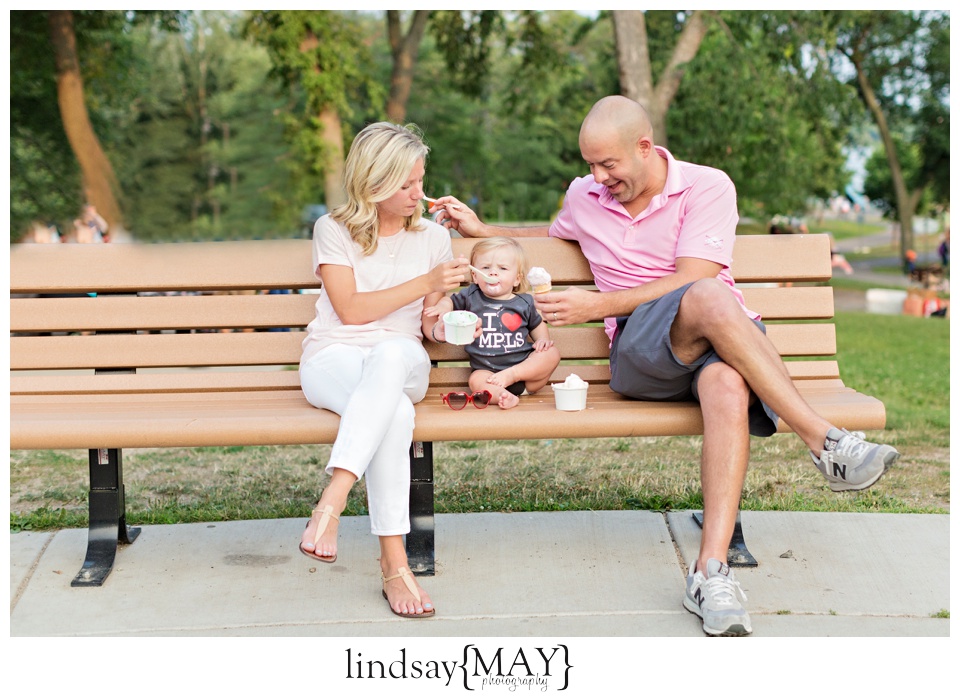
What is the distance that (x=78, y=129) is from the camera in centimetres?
1380

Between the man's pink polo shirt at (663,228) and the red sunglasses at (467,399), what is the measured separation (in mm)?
606

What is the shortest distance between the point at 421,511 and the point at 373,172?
1095mm

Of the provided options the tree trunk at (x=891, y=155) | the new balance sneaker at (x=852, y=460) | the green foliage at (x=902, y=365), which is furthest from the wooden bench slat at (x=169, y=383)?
the tree trunk at (x=891, y=155)

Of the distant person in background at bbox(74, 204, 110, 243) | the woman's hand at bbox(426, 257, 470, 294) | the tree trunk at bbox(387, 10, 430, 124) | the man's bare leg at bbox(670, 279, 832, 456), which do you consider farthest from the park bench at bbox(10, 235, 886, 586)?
the tree trunk at bbox(387, 10, 430, 124)

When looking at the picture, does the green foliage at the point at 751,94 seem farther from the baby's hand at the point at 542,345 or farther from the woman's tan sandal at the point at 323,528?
the woman's tan sandal at the point at 323,528

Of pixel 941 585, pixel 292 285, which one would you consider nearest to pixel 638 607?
pixel 941 585

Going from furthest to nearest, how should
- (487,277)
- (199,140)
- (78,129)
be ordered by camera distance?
(199,140)
(78,129)
(487,277)

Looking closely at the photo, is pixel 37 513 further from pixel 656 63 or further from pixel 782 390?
pixel 656 63

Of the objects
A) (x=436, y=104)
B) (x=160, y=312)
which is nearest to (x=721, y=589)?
(x=160, y=312)

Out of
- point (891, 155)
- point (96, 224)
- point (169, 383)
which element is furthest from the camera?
point (891, 155)

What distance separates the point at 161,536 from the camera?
3701 millimetres

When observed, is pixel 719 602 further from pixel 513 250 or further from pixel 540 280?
pixel 513 250

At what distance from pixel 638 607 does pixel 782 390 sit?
2.47 feet

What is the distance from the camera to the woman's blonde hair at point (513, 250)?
3.60 meters
